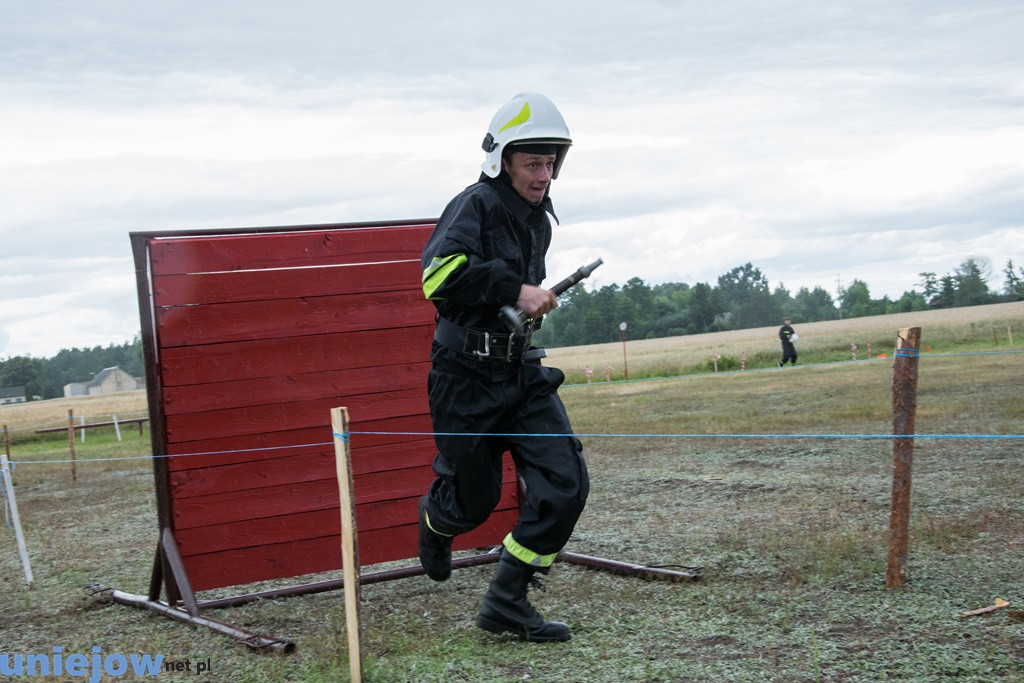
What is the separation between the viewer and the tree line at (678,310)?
9762cm

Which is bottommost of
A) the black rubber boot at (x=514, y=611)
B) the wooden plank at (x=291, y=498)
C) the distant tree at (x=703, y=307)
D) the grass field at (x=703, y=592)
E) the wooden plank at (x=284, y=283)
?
the grass field at (x=703, y=592)

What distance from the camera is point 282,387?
5.96 m

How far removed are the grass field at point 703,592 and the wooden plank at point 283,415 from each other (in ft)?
3.35

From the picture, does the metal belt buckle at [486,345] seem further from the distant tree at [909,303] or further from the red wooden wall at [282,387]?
the distant tree at [909,303]

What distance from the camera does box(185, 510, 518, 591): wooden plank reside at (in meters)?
5.83

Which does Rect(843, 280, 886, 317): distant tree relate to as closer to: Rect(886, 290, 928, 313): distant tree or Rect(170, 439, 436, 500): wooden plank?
Rect(886, 290, 928, 313): distant tree

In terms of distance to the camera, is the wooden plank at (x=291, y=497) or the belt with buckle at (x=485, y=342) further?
the wooden plank at (x=291, y=497)

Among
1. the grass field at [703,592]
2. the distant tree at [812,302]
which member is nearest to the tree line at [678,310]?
the distant tree at [812,302]

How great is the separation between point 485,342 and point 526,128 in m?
0.99

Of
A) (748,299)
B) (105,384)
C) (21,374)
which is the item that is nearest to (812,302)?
(748,299)

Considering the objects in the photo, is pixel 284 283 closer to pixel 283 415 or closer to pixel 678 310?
pixel 283 415

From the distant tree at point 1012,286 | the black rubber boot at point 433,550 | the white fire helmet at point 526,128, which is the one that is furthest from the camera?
the distant tree at point 1012,286

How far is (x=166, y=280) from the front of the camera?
5.74 metres

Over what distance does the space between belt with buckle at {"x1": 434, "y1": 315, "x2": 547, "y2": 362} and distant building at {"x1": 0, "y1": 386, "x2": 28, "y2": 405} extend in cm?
11198
